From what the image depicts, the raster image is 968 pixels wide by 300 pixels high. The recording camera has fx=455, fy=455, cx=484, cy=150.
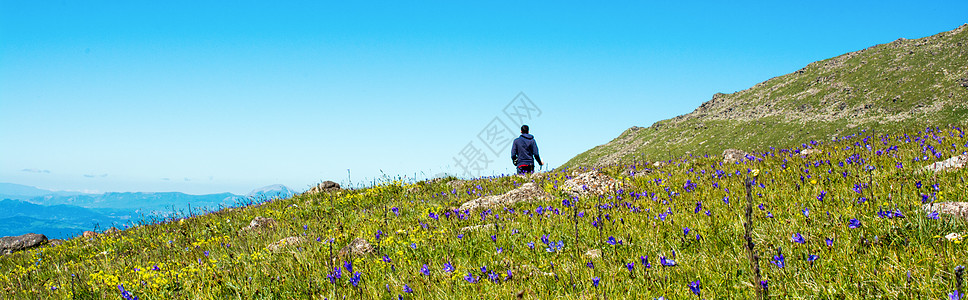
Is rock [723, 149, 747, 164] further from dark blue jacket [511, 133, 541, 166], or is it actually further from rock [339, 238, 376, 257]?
rock [339, 238, 376, 257]

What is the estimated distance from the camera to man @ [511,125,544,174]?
14242mm

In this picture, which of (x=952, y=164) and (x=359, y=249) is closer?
(x=359, y=249)

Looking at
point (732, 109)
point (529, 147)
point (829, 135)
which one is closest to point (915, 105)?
point (829, 135)

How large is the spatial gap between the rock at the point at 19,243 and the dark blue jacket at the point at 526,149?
14.7 m

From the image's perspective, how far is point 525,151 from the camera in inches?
563

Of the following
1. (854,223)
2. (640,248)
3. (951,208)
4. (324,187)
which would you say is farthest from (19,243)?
(951,208)

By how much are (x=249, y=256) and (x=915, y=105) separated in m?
87.5

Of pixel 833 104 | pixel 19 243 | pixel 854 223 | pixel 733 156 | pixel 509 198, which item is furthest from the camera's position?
pixel 833 104

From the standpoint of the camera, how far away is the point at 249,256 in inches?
232

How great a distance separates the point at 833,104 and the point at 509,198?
9565 cm

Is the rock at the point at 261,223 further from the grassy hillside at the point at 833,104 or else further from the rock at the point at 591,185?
the grassy hillside at the point at 833,104

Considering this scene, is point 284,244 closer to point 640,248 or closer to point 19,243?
point 640,248

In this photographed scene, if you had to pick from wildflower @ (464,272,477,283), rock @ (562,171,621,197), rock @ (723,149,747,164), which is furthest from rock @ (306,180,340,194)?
rock @ (723,149,747,164)

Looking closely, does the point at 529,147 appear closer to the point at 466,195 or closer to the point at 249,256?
the point at 466,195
